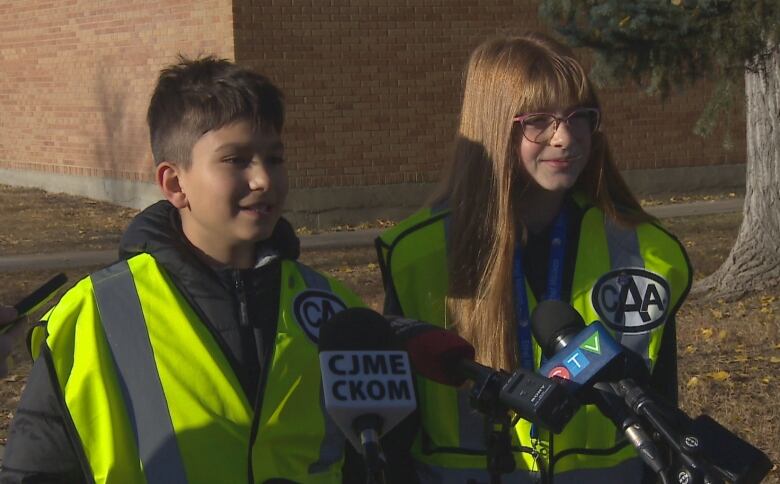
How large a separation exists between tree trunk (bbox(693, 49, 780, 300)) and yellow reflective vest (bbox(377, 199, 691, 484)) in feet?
20.3

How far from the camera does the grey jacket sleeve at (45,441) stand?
8.26ft

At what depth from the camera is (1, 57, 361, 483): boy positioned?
8.33 ft

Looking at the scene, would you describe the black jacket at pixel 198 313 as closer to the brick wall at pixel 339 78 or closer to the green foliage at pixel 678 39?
the green foliage at pixel 678 39

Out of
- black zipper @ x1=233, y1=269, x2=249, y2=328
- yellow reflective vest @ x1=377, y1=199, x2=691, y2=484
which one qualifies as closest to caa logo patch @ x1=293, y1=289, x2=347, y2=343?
black zipper @ x1=233, y1=269, x2=249, y2=328

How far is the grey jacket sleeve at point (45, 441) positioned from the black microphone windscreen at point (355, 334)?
2.10 feet

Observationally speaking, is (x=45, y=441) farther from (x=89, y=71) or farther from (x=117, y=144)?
(x=89, y=71)

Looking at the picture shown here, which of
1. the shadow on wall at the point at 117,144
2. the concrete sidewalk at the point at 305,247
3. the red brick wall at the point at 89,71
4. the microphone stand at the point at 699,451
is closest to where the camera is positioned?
the microphone stand at the point at 699,451

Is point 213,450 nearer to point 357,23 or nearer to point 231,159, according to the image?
point 231,159

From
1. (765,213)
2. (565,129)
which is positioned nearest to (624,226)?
(565,129)

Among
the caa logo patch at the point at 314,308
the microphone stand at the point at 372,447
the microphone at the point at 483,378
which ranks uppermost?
the microphone at the point at 483,378

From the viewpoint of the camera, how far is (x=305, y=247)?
44.6 ft

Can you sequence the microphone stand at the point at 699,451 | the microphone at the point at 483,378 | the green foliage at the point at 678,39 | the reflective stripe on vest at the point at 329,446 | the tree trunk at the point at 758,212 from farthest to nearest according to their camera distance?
the tree trunk at the point at 758,212 < the green foliage at the point at 678,39 < the reflective stripe on vest at the point at 329,446 < the microphone at the point at 483,378 < the microphone stand at the point at 699,451

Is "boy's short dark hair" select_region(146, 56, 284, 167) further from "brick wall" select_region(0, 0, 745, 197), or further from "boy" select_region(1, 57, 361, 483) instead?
"brick wall" select_region(0, 0, 745, 197)

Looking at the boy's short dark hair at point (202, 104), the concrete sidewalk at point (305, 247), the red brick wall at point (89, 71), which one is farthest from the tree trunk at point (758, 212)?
the red brick wall at point (89, 71)
